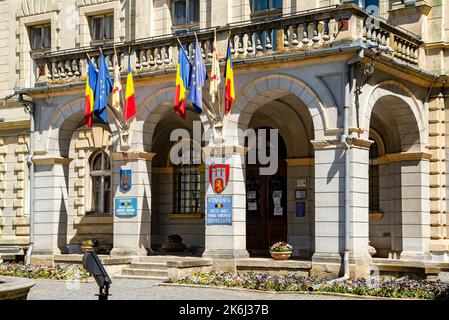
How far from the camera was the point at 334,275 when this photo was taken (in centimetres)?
1950

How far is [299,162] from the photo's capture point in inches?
969

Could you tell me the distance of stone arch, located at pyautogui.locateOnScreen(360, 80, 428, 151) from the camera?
66.9 feet

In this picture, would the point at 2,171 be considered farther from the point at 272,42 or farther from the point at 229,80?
the point at 272,42

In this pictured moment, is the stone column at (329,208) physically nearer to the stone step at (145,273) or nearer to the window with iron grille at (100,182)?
the stone step at (145,273)

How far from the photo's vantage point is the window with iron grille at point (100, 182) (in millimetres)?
28469

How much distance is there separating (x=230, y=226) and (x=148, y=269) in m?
2.64

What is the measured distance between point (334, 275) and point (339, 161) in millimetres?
2699

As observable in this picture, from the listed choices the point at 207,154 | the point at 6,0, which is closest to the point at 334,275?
the point at 207,154

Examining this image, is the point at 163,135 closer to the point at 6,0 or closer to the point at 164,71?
the point at 164,71

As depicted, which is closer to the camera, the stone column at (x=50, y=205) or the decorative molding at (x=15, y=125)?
the stone column at (x=50, y=205)

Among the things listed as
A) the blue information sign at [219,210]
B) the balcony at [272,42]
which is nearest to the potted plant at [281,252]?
the blue information sign at [219,210]

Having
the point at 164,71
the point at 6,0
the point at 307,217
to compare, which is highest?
the point at 6,0

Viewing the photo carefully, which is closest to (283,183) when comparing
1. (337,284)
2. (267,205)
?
(267,205)

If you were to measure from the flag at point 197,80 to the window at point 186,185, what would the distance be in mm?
6419
